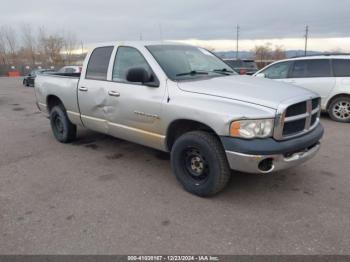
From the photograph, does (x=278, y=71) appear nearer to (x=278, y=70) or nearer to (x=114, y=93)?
(x=278, y=70)

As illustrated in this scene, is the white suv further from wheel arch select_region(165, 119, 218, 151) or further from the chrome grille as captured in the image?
wheel arch select_region(165, 119, 218, 151)

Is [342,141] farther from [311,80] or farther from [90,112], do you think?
[90,112]

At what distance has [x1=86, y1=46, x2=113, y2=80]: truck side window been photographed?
15.6ft

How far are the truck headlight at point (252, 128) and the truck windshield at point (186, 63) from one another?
115 centimetres

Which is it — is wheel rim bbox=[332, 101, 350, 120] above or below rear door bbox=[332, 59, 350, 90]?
below

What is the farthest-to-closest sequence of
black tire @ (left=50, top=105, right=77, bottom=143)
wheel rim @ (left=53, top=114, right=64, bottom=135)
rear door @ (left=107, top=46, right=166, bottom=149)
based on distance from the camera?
wheel rim @ (left=53, top=114, right=64, bottom=135) < black tire @ (left=50, top=105, right=77, bottom=143) < rear door @ (left=107, top=46, right=166, bottom=149)

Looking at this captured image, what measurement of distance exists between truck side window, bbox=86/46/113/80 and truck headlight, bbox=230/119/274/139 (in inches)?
97.8

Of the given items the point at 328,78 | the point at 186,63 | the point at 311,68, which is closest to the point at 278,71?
the point at 311,68

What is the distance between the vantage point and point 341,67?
25.5 feet

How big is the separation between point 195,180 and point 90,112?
2.31m

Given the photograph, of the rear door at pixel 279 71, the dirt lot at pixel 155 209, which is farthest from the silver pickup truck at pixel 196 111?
the rear door at pixel 279 71

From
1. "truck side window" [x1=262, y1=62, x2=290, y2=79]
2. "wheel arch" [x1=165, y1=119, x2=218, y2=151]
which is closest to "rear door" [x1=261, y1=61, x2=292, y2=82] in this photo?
"truck side window" [x1=262, y1=62, x2=290, y2=79]

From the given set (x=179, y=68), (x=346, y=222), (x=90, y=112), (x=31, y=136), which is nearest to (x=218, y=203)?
(x=346, y=222)

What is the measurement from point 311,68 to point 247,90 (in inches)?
227
